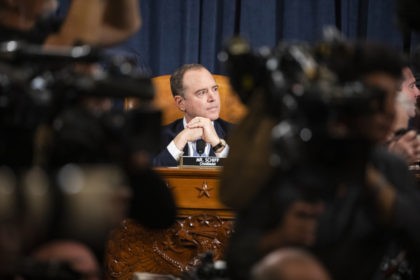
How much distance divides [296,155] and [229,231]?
133 cm

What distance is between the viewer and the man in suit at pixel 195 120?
3227mm

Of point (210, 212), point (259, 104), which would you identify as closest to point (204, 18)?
point (210, 212)

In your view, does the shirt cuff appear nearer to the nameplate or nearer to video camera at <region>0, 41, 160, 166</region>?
the nameplate

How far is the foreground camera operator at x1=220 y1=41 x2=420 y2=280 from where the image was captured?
1371mm

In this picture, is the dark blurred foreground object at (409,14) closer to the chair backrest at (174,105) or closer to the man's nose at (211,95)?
the man's nose at (211,95)

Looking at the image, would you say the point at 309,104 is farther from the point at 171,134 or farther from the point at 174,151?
the point at 171,134

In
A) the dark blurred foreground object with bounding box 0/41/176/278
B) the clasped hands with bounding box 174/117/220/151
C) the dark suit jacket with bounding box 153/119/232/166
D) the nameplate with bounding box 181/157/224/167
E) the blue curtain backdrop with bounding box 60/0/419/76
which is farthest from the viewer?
the blue curtain backdrop with bounding box 60/0/419/76

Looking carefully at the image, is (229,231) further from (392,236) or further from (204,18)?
(204,18)

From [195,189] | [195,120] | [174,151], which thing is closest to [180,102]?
[195,120]

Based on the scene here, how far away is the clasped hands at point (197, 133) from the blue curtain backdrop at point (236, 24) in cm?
68

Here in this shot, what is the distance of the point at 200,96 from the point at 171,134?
194 mm

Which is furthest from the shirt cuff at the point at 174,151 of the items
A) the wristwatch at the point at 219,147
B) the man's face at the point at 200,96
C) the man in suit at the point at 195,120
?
the man's face at the point at 200,96

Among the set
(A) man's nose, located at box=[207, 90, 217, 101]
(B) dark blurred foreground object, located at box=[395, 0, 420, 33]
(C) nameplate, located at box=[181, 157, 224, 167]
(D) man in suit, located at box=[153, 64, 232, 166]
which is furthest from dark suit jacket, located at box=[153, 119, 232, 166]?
(B) dark blurred foreground object, located at box=[395, 0, 420, 33]

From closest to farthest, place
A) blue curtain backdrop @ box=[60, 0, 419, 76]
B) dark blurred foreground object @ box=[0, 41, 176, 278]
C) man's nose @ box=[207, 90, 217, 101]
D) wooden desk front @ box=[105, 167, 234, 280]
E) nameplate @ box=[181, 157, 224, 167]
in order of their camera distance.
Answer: dark blurred foreground object @ box=[0, 41, 176, 278]
wooden desk front @ box=[105, 167, 234, 280]
nameplate @ box=[181, 157, 224, 167]
man's nose @ box=[207, 90, 217, 101]
blue curtain backdrop @ box=[60, 0, 419, 76]
